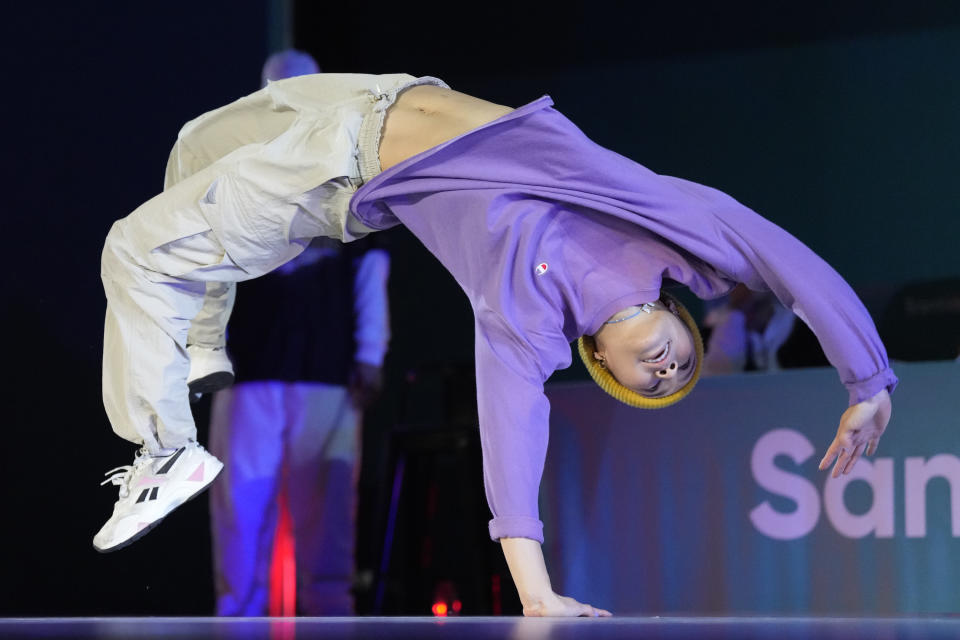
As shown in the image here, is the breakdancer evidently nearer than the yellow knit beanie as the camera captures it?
Yes

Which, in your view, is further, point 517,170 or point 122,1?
point 122,1

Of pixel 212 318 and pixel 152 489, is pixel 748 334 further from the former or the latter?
pixel 152 489

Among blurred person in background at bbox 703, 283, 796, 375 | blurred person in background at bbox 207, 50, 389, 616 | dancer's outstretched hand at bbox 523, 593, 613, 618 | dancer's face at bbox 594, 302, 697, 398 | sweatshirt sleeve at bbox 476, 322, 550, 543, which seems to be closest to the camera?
dancer's outstretched hand at bbox 523, 593, 613, 618

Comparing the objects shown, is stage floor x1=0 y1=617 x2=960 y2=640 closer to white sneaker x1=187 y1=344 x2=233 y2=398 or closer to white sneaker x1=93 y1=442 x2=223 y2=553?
white sneaker x1=93 y1=442 x2=223 y2=553

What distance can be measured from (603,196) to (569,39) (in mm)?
2771

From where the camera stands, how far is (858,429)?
5.86 feet

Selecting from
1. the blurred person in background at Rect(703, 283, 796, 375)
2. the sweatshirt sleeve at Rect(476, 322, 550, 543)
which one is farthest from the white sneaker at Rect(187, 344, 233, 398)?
the blurred person in background at Rect(703, 283, 796, 375)

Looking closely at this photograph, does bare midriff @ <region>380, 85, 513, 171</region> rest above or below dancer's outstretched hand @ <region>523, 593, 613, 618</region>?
above

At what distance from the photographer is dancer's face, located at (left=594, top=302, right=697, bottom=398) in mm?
1834

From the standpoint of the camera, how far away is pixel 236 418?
324 cm

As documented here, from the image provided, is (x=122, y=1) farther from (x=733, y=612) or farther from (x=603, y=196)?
(x=733, y=612)

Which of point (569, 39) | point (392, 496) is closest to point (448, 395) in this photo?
point (392, 496)

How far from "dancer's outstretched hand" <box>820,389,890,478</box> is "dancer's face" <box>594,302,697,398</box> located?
0.27m

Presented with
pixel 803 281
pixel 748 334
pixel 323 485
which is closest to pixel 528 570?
pixel 803 281
